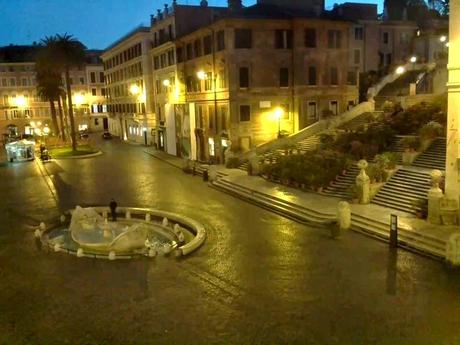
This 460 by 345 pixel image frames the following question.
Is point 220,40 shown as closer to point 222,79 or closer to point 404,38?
point 222,79

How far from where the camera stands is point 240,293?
14.6m

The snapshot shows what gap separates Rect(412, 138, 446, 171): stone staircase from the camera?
2561cm

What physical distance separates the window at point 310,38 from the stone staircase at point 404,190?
18.2 m

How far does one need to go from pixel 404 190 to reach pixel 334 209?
3.77 meters

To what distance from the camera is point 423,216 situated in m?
20.7

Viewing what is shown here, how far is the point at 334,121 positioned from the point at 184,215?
1996 centimetres

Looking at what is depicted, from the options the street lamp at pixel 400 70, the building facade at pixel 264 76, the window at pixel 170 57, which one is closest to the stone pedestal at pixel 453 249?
the building facade at pixel 264 76

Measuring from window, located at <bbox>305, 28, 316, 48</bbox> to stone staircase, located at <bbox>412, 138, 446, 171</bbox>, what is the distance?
53.0 feet

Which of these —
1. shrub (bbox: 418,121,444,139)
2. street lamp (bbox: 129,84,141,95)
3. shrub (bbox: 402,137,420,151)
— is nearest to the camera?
shrub (bbox: 402,137,420,151)

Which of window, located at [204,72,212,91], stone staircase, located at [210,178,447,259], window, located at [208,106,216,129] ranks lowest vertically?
stone staircase, located at [210,178,447,259]

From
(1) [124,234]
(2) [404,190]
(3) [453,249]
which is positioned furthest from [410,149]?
(1) [124,234]

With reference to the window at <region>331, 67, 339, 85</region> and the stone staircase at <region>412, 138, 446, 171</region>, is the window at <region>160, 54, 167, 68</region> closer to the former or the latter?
the window at <region>331, 67, 339, 85</region>

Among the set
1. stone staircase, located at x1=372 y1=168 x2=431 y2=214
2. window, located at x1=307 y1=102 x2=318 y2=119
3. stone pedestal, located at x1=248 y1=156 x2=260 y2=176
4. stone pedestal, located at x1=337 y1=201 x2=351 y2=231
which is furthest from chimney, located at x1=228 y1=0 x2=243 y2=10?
stone pedestal, located at x1=337 y1=201 x2=351 y2=231

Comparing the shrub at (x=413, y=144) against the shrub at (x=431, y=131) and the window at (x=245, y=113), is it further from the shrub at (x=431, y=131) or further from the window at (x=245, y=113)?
the window at (x=245, y=113)
